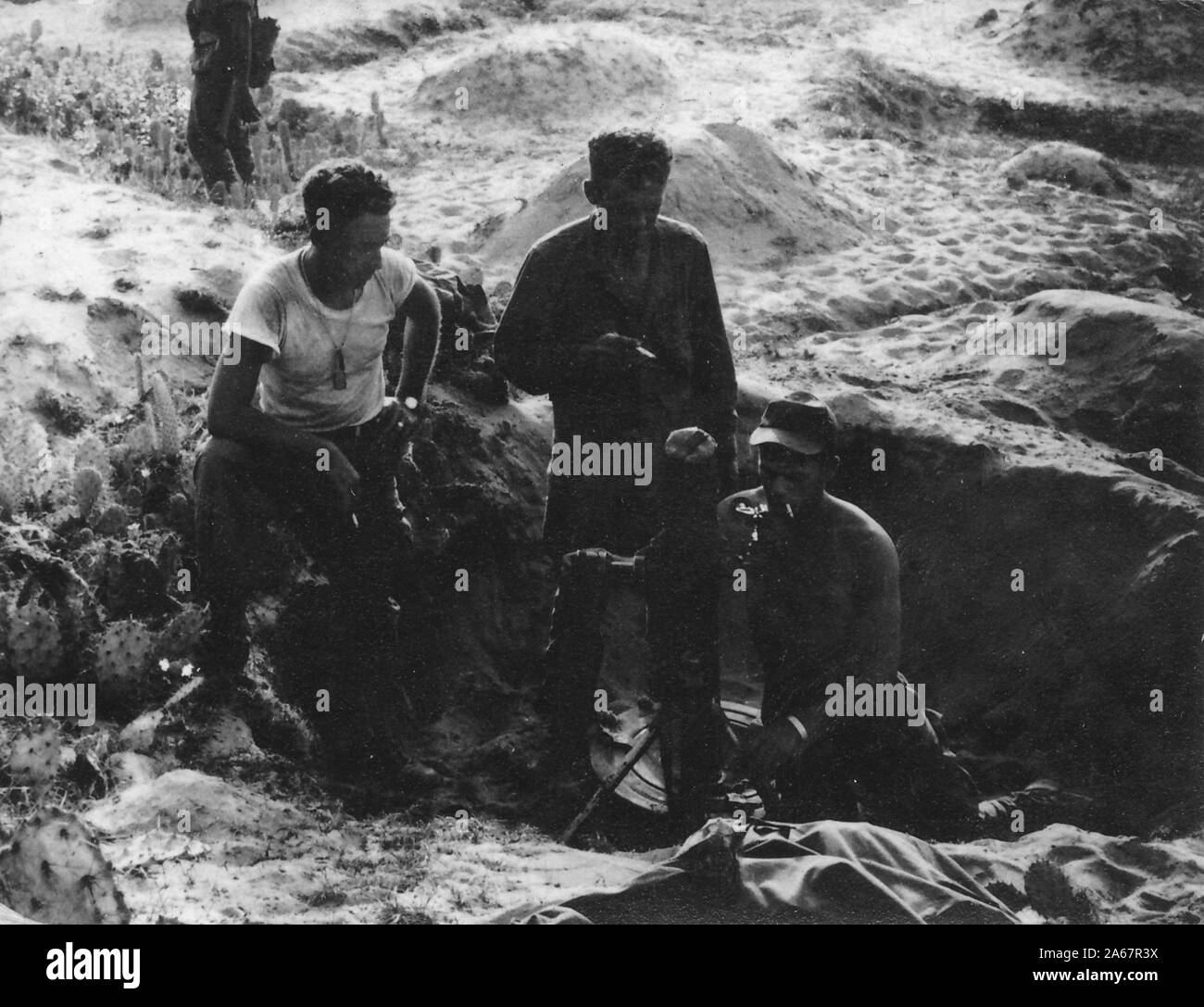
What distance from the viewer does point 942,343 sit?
6.54m

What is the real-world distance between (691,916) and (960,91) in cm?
624

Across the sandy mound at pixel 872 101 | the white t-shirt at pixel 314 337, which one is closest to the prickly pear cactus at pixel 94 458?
the white t-shirt at pixel 314 337

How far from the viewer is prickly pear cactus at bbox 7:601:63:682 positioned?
13.9ft

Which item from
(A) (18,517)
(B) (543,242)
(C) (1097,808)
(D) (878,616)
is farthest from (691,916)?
(A) (18,517)

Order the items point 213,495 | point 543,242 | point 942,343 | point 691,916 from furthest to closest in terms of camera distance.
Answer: point 942,343 < point 543,242 < point 213,495 < point 691,916

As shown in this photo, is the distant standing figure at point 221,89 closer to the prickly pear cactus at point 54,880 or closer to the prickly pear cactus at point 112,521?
the prickly pear cactus at point 112,521

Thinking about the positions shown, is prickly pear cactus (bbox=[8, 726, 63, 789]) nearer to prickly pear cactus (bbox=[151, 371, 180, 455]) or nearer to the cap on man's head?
prickly pear cactus (bbox=[151, 371, 180, 455])

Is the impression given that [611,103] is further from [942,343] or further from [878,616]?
[878,616]

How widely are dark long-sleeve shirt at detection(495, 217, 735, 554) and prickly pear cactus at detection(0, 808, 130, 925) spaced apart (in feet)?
6.51

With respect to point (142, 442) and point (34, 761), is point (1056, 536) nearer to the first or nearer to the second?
point (142, 442)

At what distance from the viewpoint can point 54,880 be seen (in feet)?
11.3

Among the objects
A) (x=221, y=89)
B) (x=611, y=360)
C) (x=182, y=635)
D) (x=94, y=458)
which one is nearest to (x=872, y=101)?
(x=221, y=89)

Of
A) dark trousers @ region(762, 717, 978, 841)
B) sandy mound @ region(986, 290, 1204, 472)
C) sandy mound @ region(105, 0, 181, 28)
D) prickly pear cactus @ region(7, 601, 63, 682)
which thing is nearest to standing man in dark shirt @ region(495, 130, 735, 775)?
dark trousers @ region(762, 717, 978, 841)

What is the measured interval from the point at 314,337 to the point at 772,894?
7.26ft
